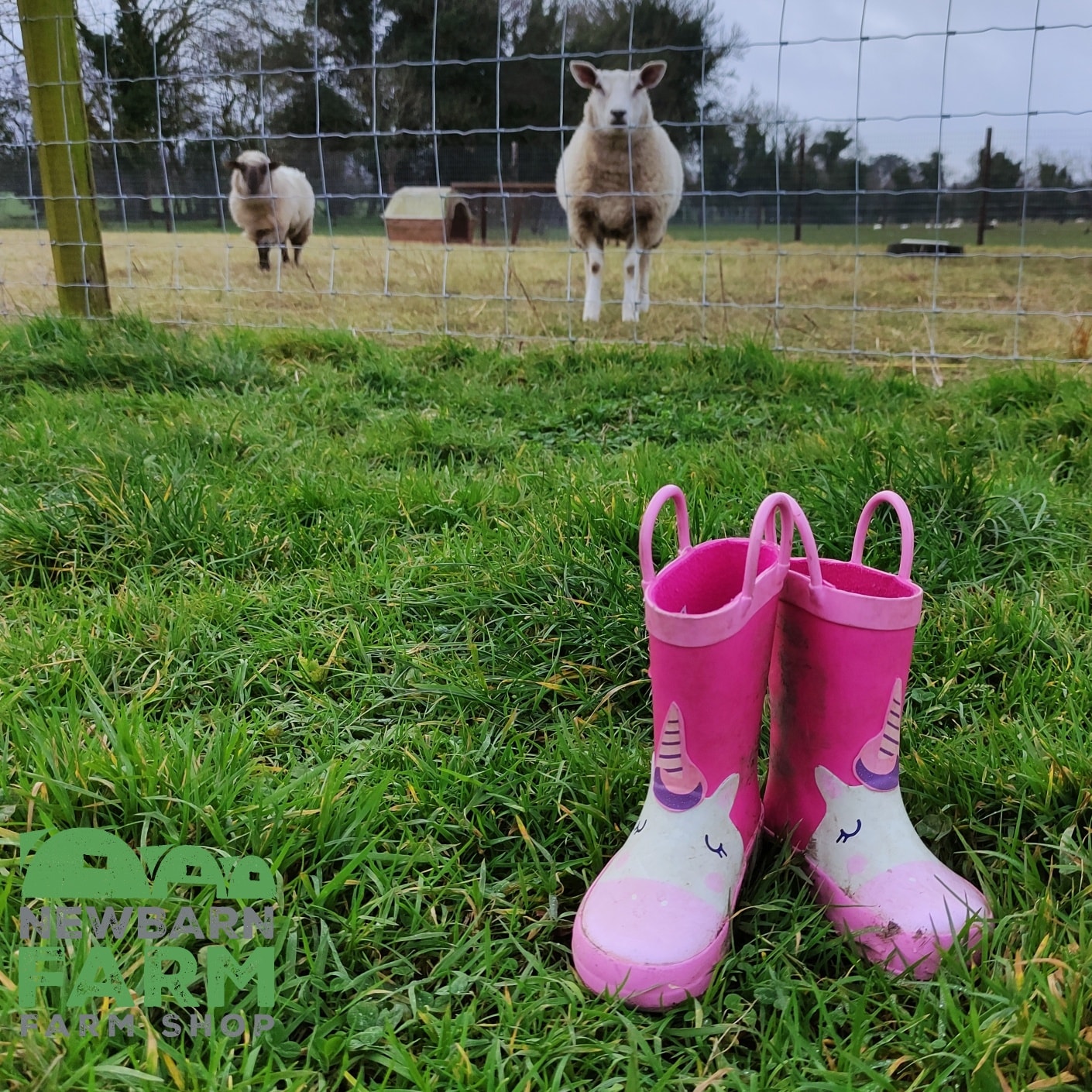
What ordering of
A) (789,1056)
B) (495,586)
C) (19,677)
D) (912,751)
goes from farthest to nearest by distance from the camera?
(495,586)
(19,677)
(912,751)
(789,1056)

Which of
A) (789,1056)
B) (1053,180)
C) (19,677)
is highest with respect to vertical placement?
(1053,180)

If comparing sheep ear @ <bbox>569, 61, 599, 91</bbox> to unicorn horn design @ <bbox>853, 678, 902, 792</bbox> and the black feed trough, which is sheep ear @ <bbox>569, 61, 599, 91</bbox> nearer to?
the black feed trough

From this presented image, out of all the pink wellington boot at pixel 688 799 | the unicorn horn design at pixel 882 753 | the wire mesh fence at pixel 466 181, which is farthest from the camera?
the wire mesh fence at pixel 466 181

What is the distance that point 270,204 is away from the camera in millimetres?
4188

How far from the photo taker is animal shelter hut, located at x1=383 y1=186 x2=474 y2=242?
153 inches

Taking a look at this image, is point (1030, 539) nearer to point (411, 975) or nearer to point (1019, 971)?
point (1019, 971)

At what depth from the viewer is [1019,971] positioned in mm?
846

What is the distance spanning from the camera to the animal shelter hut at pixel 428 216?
12.7 feet

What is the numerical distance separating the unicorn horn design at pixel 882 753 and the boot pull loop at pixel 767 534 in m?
0.20

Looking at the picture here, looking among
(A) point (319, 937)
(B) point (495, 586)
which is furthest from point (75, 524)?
(A) point (319, 937)

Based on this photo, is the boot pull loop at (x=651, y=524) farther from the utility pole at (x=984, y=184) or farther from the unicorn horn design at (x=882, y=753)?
the utility pole at (x=984, y=184)

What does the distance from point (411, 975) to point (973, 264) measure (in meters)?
5.06

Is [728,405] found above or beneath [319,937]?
above

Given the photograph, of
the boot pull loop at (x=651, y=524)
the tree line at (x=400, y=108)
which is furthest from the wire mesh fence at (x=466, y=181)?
the boot pull loop at (x=651, y=524)
